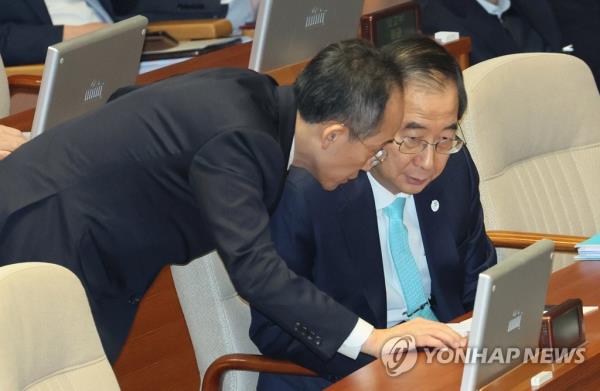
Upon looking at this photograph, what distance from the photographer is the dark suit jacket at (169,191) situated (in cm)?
238

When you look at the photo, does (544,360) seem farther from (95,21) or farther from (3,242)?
(95,21)

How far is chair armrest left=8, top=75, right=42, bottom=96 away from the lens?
4.02m

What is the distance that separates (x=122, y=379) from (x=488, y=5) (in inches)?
97.0

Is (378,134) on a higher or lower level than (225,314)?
higher

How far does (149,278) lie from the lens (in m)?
2.62

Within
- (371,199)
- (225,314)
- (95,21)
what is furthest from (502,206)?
(95,21)

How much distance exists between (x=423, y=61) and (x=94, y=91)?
860mm

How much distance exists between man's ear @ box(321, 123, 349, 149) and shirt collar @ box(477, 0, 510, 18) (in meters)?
2.72

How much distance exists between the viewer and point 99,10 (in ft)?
15.4

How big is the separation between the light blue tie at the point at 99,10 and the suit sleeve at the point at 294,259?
2.16 m

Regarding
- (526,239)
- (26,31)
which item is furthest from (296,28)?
(26,31)

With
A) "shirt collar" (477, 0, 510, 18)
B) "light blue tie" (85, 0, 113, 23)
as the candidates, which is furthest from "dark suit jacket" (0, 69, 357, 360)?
"shirt collar" (477, 0, 510, 18)

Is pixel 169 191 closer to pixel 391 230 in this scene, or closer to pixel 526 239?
pixel 391 230

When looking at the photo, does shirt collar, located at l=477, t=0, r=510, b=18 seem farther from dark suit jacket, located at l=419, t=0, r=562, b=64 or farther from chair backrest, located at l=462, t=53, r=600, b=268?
chair backrest, located at l=462, t=53, r=600, b=268
